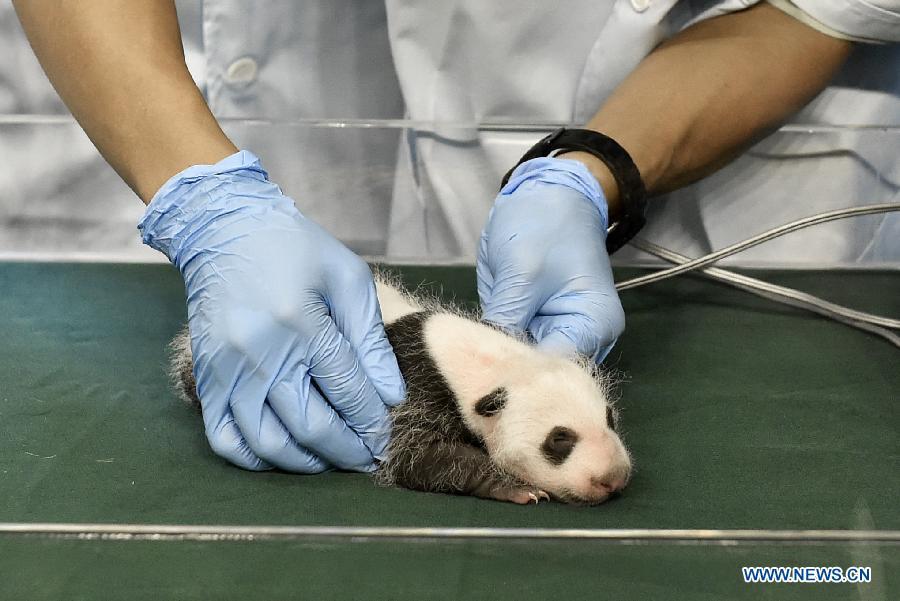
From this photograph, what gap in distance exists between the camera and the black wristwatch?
178 cm

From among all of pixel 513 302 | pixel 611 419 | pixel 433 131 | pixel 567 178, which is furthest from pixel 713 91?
pixel 611 419

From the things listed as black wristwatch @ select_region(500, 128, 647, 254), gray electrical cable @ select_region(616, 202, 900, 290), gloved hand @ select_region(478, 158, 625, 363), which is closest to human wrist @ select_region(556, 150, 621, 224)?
black wristwatch @ select_region(500, 128, 647, 254)

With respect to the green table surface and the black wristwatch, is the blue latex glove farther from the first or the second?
the black wristwatch

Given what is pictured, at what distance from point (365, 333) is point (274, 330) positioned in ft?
0.49

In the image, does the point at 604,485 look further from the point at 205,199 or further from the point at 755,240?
the point at 755,240

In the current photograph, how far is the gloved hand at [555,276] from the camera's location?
1528mm

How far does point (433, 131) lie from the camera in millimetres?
2271

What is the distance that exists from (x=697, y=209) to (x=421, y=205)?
28.1 inches

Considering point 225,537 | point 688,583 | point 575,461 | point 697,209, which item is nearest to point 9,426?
point 225,537

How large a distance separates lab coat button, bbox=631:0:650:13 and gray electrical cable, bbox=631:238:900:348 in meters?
0.52

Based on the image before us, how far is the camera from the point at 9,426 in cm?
134

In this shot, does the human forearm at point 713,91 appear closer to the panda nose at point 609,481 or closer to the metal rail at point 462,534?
the panda nose at point 609,481

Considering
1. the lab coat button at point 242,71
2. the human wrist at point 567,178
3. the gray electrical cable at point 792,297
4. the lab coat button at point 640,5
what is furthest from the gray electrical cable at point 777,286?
the lab coat button at point 242,71

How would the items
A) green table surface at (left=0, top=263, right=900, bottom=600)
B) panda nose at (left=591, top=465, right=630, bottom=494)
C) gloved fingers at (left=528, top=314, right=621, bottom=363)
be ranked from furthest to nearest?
Answer: gloved fingers at (left=528, top=314, right=621, bottom=363) < panda nose at (left=591, top=465, right=630, bottom=494) < green table surface at (left=0, top=263, right=900, bottom=600)
